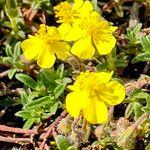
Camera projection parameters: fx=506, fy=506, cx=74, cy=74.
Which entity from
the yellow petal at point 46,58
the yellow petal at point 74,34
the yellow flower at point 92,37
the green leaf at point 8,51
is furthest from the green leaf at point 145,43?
the green leaf at point 8,51

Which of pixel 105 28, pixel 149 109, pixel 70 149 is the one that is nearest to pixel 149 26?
pixel 105 28

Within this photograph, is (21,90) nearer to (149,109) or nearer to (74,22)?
(74,22)

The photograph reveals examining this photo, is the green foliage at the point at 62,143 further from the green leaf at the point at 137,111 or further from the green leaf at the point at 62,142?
the green leaf at the point at 137,111

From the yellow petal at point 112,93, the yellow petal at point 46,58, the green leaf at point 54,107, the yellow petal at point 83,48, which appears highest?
the yellow petal at point 83,48

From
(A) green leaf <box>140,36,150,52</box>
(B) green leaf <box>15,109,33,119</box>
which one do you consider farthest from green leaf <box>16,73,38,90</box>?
(A) green leaf <box>140,36,150,52</box>

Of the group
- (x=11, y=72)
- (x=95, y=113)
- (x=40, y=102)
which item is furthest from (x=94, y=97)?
(x=11, y=72)

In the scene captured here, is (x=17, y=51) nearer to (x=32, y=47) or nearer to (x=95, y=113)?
(x=32, y=47)
